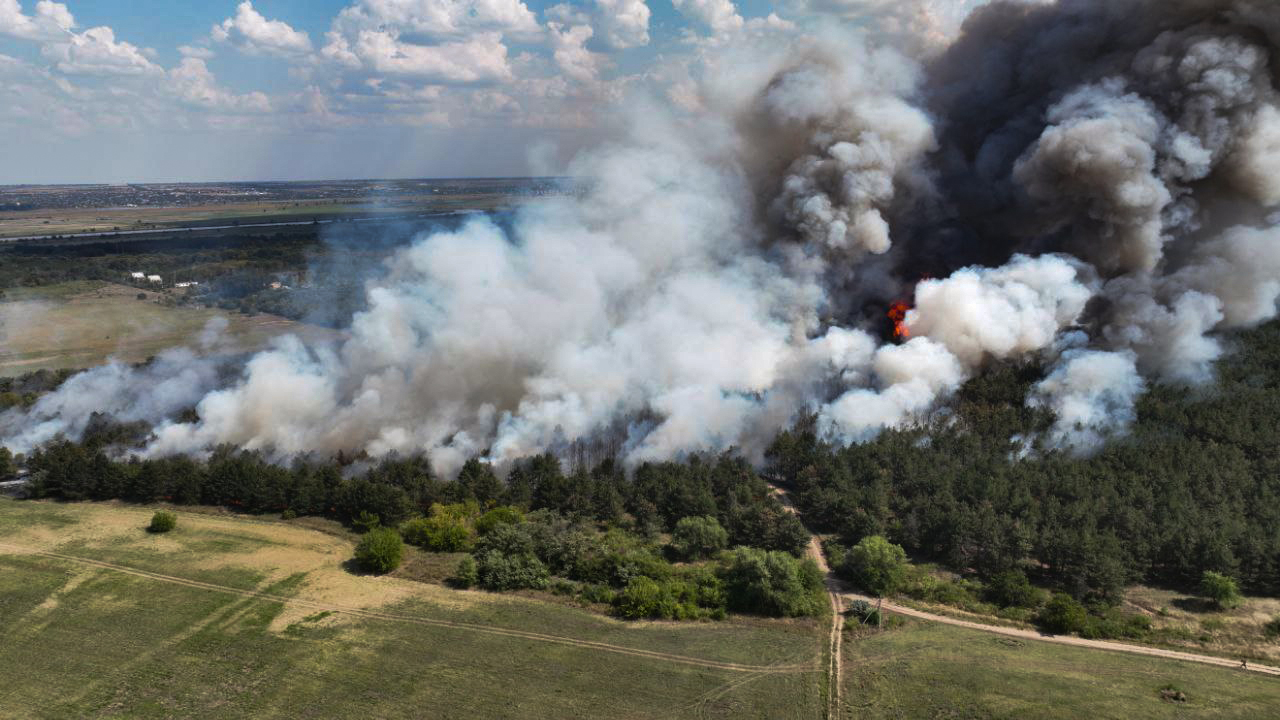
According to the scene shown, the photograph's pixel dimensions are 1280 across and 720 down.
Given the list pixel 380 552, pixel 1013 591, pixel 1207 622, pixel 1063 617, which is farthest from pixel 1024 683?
pixel 380 552

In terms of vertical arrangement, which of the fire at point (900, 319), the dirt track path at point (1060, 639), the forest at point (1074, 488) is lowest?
the dirt track path at point (1060, 639)

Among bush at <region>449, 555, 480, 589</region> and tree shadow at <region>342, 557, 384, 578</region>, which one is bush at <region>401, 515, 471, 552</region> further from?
bush at <region>449, 555, 480, 589</region>

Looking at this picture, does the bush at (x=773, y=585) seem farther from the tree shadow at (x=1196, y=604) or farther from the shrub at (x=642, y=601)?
the tree shadow at (x=1196, y=604)

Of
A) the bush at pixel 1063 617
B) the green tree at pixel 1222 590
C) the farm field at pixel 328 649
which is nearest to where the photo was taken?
the farm field at pixel 328 649

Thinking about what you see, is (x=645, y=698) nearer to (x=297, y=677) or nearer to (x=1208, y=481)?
(x=297, y=677)

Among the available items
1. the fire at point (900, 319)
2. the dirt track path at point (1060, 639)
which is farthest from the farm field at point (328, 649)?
the fire at point (900, 319)

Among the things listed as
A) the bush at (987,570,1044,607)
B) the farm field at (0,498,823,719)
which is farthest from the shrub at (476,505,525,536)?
the bush at (987,570,1044,607)

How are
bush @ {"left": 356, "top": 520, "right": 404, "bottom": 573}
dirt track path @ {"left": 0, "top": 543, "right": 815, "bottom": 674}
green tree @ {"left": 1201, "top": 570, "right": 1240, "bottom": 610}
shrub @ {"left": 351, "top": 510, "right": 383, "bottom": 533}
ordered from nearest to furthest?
dirt track path @ {"left": 0, "top": 543, "right": 815, "bottom": 674} < green tree @ {"left": 1201, "top": 570, "right": 1240, "bottom": 610} < bush @ {"left": 356, "top": 520, "right": 404, "bottom": 573} < shrub @ {"left": 351, "top": 510, "right": 383, "bottom": 533}
